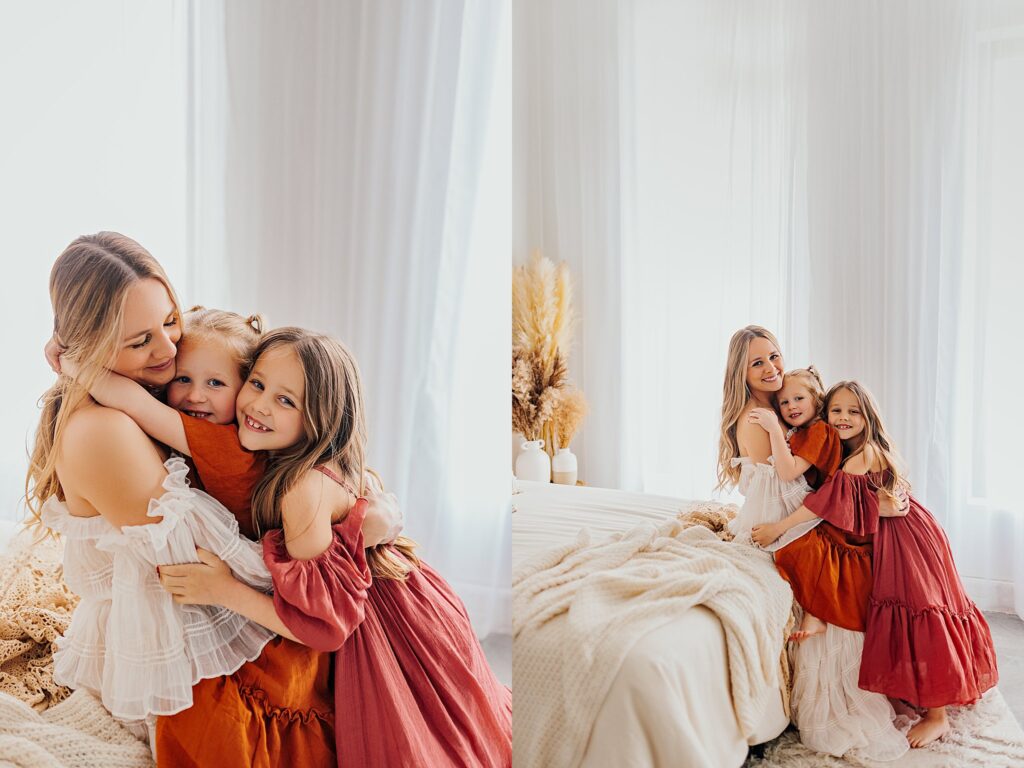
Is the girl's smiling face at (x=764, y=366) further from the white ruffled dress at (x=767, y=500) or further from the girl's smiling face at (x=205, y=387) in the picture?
the girl's smiling face at (x=205, y=387)

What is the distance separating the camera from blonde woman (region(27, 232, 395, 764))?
851mm

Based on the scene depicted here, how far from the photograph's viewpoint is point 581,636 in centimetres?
78

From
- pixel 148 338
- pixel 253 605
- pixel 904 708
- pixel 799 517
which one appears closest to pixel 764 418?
pixel 799 517

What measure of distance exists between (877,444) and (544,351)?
38 centimetres

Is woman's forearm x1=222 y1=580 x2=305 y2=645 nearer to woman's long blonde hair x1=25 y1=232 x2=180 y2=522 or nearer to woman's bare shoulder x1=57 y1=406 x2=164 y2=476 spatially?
woman's bare shoulder x1=57 y1=406 x2=164 y2=476

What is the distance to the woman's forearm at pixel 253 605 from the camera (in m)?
0.84

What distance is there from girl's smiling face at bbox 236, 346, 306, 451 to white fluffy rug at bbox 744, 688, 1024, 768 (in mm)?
610

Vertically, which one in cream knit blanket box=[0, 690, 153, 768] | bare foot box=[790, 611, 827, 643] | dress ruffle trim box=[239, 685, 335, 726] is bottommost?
cream knit blanket box=[0, 690, 153, 768]

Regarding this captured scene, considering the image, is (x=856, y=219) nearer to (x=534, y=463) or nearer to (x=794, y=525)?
(x=794, y=525)

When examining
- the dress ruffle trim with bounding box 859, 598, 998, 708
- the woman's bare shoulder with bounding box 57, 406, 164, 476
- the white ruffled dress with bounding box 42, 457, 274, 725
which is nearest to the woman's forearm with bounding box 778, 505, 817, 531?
the dress ruffle trim with bounding box 859, 598, 998, 708

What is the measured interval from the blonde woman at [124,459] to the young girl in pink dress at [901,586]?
23.0 inches

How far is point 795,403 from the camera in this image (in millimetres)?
777

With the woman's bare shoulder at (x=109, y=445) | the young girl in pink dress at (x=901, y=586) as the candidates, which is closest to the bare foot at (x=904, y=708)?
the young girl in pink dress at (x=901, y=586)

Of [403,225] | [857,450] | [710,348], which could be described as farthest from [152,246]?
[857,450]
